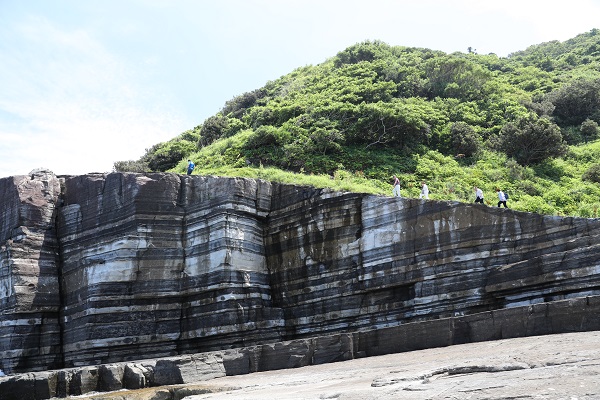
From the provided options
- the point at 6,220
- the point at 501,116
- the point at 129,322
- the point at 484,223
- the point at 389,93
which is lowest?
the point at 129,322

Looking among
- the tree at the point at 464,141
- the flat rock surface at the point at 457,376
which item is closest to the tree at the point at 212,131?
the tree at the point at 464,141

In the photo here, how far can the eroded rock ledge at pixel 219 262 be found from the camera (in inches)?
645

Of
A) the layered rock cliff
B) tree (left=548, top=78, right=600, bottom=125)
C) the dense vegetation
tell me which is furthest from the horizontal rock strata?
tree (left=548, top=78, right=600, bottom=125)

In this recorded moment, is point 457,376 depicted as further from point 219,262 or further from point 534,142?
point 534,142

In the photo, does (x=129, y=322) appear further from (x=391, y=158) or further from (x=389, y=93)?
(x=389, y=93)

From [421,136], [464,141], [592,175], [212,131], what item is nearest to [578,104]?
[464,141]

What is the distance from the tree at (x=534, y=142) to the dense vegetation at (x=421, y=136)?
0.05 m

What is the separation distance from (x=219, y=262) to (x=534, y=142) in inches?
762

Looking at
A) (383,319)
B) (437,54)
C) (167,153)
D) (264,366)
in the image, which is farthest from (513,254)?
(437,54)

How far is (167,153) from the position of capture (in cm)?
3972

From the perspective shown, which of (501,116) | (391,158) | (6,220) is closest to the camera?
(6,220)

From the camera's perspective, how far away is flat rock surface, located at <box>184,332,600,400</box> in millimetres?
6367

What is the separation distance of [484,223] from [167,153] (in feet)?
89.8

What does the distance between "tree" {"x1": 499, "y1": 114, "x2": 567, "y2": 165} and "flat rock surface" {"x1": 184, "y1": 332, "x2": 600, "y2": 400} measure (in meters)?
21.5
